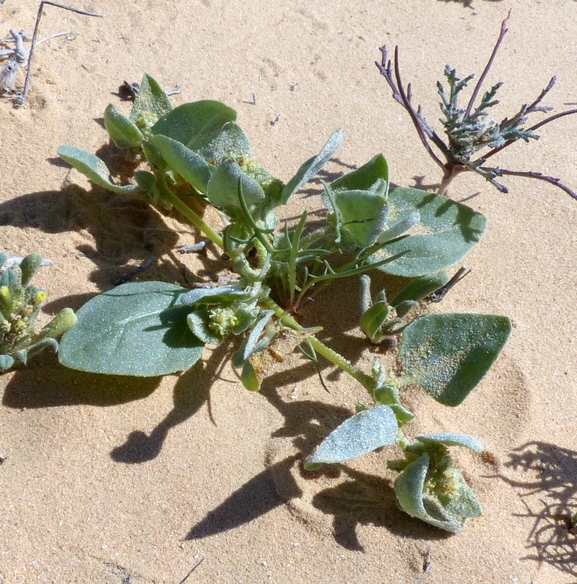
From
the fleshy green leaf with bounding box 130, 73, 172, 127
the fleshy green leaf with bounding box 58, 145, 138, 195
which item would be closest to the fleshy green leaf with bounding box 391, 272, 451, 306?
the fleshy green leaf with bounding box 58, 145, 138, 195

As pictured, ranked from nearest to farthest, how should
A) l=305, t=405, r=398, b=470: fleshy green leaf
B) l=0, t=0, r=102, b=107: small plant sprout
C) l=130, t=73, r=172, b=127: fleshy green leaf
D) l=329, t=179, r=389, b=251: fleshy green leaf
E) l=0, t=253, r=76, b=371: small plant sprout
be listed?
l=305, t=405, r=398, b=470: fleshy green leaf
l=0, t=253, r=76, b=371: small plant sprout
l=329, t=179, r=389, b=251: fleshy green leaf
l=130, t=73, r=172, b=127: fleshy green leaf
l=0, t=0, r=102, b=107: small plant sprout

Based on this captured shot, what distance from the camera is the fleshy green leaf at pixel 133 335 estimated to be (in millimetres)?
2033

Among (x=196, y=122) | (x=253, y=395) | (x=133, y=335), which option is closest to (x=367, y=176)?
(x=196, y=122)

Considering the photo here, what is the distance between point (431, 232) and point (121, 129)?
131 centimetres

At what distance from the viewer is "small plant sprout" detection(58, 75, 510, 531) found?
2012 millimetres

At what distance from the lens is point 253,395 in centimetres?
226

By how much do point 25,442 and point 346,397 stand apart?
3.56ft

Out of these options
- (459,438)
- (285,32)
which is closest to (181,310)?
(459,438)

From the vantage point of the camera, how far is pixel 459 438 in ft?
6.26

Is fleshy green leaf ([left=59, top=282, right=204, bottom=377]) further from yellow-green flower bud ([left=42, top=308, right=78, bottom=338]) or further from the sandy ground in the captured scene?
the sandy ground

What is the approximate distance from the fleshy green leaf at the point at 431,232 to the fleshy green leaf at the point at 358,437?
2.37 feet

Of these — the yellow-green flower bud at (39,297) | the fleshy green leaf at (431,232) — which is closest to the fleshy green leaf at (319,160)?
the fleshy green leaf at (431,232)

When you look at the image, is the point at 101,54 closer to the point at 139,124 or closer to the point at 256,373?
the point at 139,124

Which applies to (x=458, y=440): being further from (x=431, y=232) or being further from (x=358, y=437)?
(x=431, y=232)
